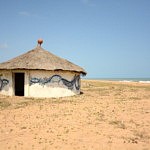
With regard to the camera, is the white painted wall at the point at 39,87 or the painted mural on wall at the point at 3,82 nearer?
the white painted wall at the point at 39,87

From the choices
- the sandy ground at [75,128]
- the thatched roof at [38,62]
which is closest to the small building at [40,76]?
the thatched roof at [38,62]

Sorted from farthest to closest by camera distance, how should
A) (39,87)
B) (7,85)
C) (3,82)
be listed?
(3,82) < (7,85) < (39,87)

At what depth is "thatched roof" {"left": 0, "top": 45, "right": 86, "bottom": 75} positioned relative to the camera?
61.7 feet

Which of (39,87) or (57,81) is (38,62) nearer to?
(39,87)

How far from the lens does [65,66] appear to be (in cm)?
2003

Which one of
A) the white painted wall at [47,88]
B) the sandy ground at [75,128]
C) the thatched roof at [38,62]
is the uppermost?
the thatched roof at [38,62]

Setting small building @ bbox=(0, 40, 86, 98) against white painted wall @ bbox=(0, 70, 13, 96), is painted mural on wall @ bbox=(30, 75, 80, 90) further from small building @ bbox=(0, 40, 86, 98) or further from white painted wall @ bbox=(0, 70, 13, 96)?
white painted wall @ bbox=(0, 70, 13, 96)

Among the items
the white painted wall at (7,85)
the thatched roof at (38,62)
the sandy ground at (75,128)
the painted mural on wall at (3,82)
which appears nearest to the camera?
the sandy ground at (75,128)

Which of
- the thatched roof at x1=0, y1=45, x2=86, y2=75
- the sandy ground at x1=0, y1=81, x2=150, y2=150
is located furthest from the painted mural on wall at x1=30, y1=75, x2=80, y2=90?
the sandy ground at x1=0, y1=81, x2=150, y2=150

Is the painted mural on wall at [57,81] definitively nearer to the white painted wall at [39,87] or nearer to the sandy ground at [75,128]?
the white painted wall at [39,87]

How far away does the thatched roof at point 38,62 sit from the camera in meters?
18.8

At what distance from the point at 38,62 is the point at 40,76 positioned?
124 centimetres

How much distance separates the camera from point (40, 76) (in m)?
18.9

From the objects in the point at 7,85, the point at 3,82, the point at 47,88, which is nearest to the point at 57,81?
the point at 47,88
